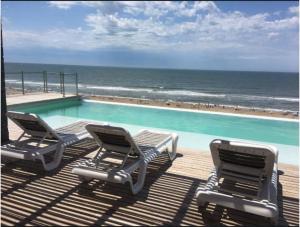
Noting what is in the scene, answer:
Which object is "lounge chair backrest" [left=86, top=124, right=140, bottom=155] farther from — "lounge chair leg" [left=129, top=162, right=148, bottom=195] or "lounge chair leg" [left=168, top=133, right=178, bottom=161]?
Answer: "lounge chair leg" [left=168, top=133, right=178, bottom=161]

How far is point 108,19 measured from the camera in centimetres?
274

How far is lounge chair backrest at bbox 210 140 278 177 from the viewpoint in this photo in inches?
110

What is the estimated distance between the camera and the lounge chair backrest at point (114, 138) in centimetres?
342

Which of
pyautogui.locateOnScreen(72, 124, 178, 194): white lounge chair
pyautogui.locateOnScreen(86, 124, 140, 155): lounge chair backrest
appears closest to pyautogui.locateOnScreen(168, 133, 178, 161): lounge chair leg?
pyautogui.locateOnScreen(72, 124, 178, 194): white lounge chair

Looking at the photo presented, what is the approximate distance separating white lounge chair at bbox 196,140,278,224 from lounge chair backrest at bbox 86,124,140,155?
96cm

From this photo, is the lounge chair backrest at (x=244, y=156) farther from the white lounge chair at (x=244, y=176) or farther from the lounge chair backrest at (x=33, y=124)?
the lounge chair backrest at (x=33, y=124)

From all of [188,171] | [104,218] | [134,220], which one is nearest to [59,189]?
[104,218]

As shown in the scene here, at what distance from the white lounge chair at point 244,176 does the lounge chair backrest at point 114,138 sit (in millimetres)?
960

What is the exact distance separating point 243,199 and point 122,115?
7.24m

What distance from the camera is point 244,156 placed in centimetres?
293

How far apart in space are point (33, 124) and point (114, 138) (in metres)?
1.23

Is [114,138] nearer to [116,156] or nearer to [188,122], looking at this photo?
[116,156]

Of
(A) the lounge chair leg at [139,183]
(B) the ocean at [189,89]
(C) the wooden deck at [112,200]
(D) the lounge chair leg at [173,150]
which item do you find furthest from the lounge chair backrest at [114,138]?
(B) the ocean at [189,89]

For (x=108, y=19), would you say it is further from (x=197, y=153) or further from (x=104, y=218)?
(x=197, y=153)
